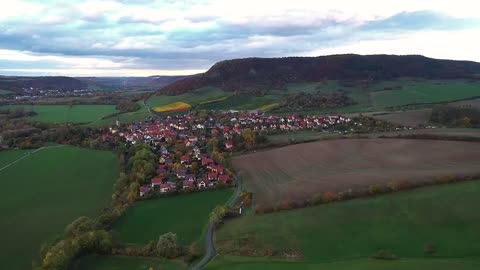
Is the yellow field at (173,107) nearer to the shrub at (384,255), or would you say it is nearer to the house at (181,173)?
the house at (181,173)

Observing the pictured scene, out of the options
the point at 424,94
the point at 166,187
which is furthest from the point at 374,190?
the point at 424,94

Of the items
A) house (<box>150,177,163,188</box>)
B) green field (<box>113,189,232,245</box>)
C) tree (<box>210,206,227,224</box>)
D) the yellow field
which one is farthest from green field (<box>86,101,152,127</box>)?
tree (<box>210,206,227,224</box>)

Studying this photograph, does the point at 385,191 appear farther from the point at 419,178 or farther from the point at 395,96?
the point at 395,96

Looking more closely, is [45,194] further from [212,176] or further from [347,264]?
[347,264]

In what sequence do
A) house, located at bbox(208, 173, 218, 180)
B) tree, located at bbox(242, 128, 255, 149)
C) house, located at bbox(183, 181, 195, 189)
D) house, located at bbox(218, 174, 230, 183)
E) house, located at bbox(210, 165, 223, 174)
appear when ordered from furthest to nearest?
tree, located at bbox(242, 128, 255, 149) → house, located at bbox(210, 165, 223, 174) → house, located at bbox(208, 173, 218, 180) → house, located at bbox(218, 174, 230, 183) → house, located at bbox(183, 181, 195, 189)

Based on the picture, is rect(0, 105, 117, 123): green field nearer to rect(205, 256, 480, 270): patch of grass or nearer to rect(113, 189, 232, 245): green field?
rect(113, 189, 232, 245): green field

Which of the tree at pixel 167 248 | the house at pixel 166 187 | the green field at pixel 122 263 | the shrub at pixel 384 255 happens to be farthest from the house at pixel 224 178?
the shrub at pixel 384 255
